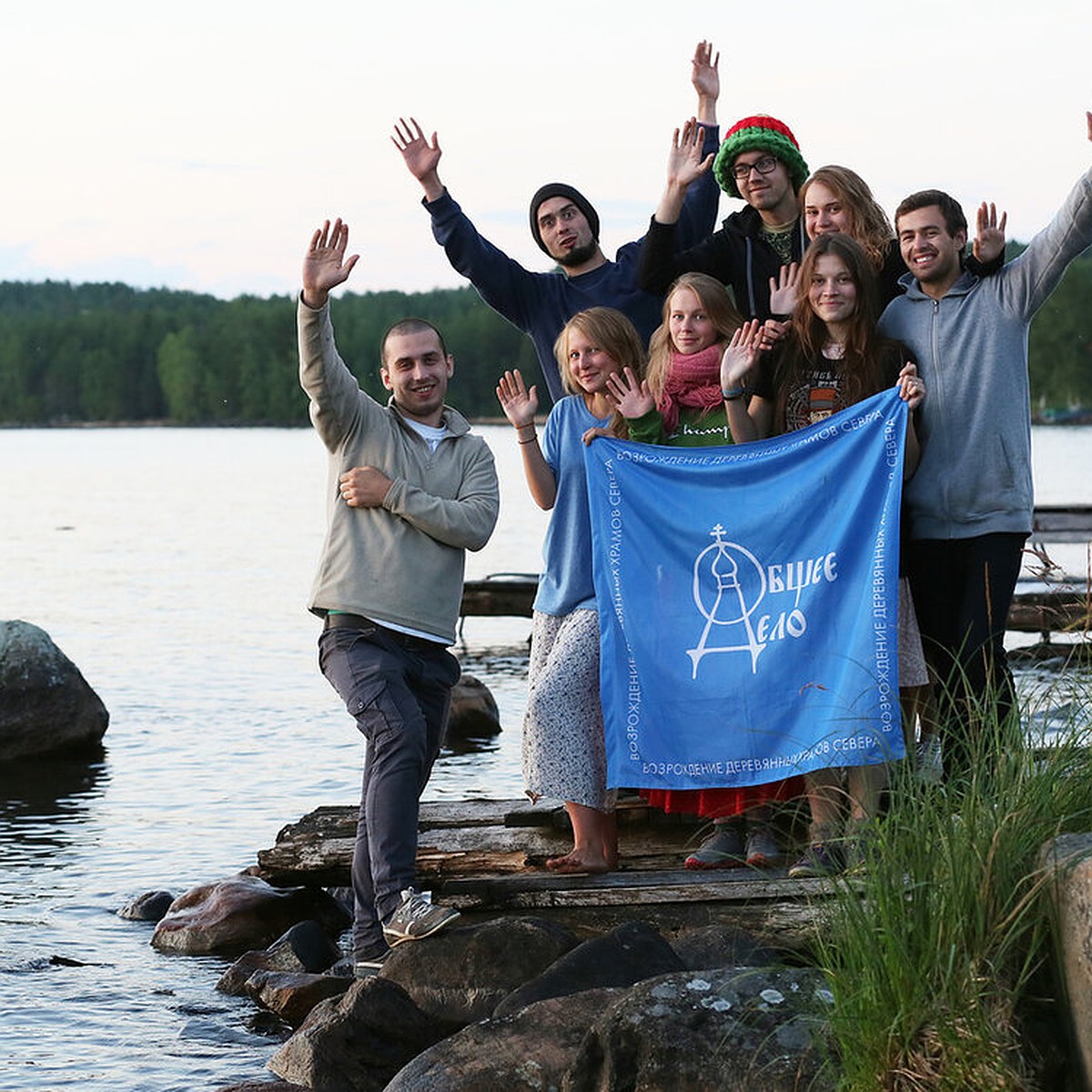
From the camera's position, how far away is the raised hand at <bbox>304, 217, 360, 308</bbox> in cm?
702

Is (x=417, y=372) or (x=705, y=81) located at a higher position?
(x=705, y=81)

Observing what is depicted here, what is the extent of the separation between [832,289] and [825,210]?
47 cm

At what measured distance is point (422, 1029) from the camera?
686cm

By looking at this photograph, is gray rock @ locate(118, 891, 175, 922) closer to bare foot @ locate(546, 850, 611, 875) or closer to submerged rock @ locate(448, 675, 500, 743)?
bare foot @ locate(546, 850, 611, 875)

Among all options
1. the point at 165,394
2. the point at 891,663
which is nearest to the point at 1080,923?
the point at 891,663

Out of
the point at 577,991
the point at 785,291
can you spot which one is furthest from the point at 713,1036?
the point at 785,291

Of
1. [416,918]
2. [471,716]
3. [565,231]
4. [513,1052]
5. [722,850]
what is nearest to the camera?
[513,1052]

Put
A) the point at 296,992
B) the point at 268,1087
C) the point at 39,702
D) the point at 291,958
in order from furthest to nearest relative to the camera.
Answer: the point at 39,702, the point at 291,958, the point at 296,992, the point at 268,1087

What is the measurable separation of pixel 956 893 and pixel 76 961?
5740 mm

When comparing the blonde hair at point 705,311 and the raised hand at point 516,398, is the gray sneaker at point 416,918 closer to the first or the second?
the raised hand at point 516,398

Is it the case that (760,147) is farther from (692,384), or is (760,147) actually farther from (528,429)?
(528,429)

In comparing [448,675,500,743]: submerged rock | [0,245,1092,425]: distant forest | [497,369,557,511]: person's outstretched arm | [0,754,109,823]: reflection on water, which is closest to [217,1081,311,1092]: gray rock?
[497,369,557,511]: person's outstretched arm

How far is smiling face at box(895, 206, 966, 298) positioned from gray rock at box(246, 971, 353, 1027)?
393 centimetres

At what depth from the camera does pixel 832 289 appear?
7027 mm
